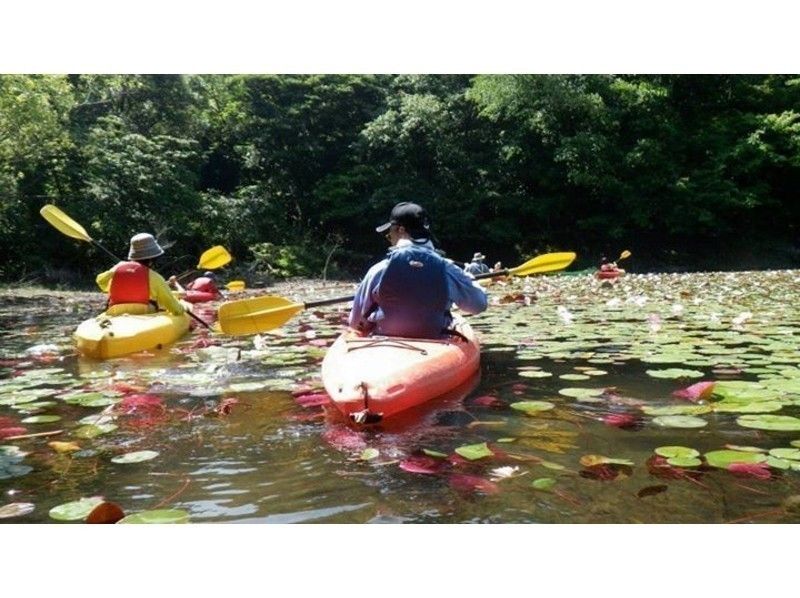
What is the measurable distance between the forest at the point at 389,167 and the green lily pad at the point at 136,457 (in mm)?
8266

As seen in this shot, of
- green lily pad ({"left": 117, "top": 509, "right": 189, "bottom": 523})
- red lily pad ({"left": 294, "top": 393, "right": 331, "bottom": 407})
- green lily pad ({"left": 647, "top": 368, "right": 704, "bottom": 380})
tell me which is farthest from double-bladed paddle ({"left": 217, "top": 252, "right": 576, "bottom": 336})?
green lily pad ({"left": 647, "top": 368, "right": 704, "bottom": 380})

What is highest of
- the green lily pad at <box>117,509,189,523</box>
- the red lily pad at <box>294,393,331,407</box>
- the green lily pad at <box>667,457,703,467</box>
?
the green lily pad at <box>117,509,189,523</box>

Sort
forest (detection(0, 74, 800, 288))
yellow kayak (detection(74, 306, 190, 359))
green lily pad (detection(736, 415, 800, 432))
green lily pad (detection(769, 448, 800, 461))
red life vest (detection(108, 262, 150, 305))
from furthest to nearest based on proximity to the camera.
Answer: forest (detection(0, 74, 800, 288)), red life vest (detection(108, 262, 150, 305)), yellow kayak (detection(74, 306, 190, 359)), green lily pad (detection(736, 415, 800, 432)), green lily pad (detection(769, 448, 800, 461))

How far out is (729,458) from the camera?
2277 millimetres

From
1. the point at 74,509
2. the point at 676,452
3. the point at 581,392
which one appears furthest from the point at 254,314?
the point at 676,452

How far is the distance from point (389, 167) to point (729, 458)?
1485 centimetres

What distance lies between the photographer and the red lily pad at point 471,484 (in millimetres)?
2150

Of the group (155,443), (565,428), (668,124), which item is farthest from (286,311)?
(668,124)

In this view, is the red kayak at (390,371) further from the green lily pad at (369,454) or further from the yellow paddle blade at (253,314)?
the yellow paddle blade at (253,314)

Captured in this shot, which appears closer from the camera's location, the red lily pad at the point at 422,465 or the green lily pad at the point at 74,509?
the green lily pad at the point at 74,509

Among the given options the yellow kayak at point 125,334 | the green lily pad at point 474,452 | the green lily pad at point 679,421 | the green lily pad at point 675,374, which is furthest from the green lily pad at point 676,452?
the yellow kayak at point 125,334

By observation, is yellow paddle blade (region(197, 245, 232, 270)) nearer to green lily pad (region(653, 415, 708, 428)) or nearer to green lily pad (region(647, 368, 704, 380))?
green lily pad (region(647, 368, 704, 380))

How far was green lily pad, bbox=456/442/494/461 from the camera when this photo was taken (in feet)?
7.93

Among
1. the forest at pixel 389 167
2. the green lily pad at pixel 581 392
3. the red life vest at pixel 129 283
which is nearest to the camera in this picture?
the green lily pad at pixel 581 392
